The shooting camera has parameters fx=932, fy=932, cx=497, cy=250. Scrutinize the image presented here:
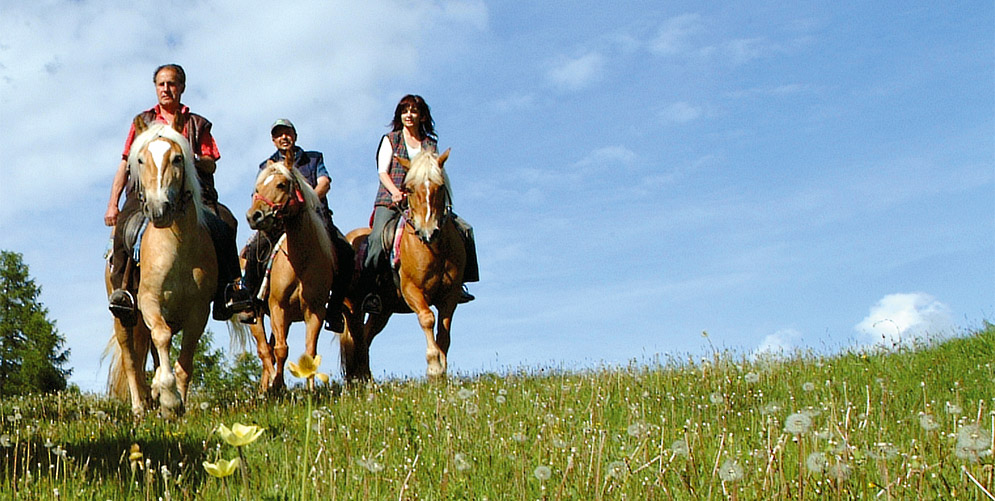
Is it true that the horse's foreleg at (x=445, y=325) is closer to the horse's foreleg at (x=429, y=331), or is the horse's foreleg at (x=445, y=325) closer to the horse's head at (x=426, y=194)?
the horse's foreleg at (x=429, y=331)

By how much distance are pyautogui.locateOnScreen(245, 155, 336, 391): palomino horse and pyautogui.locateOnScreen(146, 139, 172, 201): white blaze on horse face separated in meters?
2.65

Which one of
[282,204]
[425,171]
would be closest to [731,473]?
[425,171]

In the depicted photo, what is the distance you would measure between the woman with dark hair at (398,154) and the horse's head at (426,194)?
42.8 inches

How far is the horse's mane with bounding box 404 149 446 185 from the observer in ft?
35.4

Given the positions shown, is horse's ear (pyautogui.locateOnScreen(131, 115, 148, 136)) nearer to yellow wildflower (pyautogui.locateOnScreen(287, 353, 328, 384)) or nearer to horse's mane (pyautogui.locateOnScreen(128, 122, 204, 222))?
horse's mane (pyautogui.locateOnScreen(128, 122, 204, 222))

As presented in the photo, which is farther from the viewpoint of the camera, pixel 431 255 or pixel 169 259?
pixel 431 255

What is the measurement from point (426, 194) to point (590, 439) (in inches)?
217

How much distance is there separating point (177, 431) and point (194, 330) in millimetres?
1803

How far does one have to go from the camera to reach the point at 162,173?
317 inches

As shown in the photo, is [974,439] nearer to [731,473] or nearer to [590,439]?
[731,473]

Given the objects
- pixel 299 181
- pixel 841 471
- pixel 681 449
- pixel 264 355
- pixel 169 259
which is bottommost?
pixel 841 471

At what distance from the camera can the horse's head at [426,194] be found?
35.4 ft

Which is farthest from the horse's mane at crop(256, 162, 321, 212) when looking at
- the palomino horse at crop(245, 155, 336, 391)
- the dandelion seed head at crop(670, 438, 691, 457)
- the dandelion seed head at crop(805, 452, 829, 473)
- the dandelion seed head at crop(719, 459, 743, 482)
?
the dandelion seed head at crop(805, 452, 829, 473)

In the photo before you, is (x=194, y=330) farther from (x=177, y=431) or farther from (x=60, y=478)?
(x=60, y=478)
